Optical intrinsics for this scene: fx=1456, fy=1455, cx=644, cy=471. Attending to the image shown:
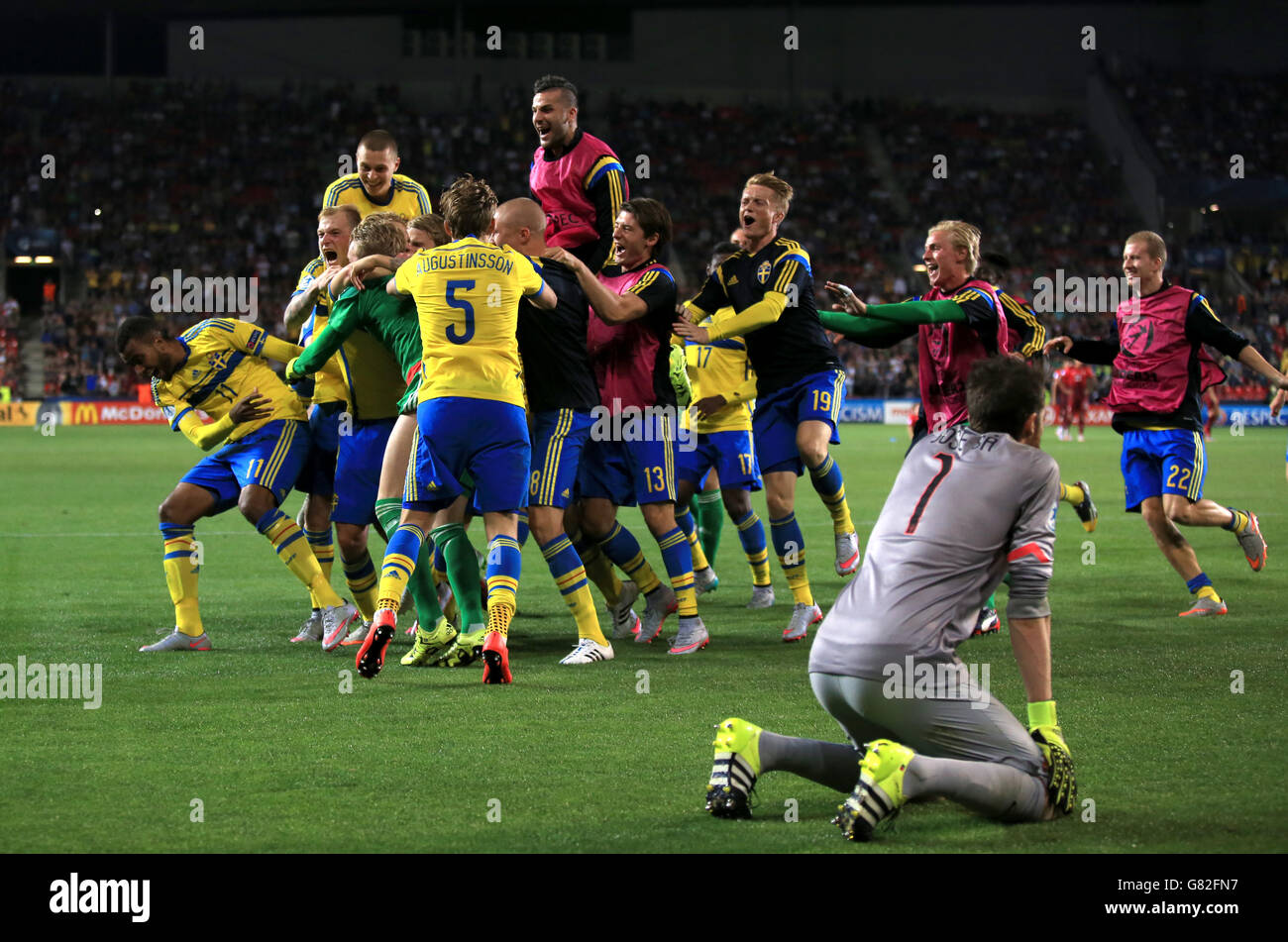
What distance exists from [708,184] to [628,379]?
39.6 metres

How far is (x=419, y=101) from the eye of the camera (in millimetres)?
46812

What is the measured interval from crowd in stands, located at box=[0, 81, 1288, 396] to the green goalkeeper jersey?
32.7 meters

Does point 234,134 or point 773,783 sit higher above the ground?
point 234,134

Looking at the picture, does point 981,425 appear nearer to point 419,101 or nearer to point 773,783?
point 773,783

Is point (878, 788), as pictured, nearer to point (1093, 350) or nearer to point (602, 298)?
point (602, 298)

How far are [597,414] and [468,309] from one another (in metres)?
1.17

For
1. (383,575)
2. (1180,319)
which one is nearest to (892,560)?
(383,575)

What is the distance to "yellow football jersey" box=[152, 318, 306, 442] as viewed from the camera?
7.69 m

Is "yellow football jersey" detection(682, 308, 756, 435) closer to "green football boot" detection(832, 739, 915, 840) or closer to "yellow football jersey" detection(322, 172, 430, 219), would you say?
"yellow football jersey" detection(322, 172, 430, 219)

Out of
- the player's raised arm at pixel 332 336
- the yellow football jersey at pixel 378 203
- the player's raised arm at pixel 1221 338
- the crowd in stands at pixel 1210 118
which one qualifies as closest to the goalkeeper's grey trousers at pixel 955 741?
the player's raised arm at pixel 332 336

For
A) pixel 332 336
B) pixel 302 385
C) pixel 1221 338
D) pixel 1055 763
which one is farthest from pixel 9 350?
pixel 1055 763

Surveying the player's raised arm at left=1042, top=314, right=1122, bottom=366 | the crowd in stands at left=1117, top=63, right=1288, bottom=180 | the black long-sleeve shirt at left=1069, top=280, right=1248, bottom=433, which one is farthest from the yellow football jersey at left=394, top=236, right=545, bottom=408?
the crowd in stands at left=1117, top=63, right=1288, bottom=180
